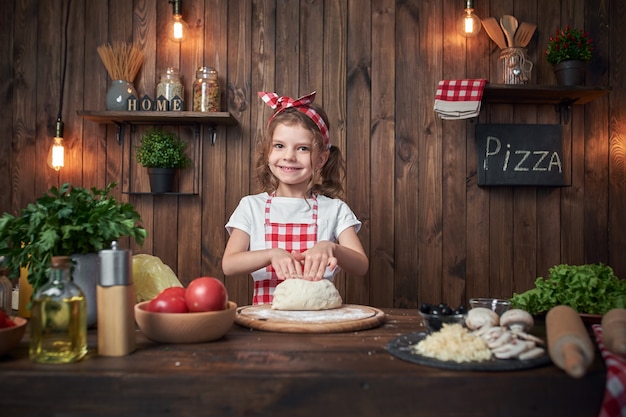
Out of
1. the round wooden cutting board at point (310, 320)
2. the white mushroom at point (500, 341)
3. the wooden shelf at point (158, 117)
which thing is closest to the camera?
the white mushroom at point (500, 341)

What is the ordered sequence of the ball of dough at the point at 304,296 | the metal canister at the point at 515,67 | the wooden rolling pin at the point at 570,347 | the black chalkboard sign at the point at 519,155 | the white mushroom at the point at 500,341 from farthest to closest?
the black chalkboard sign at the point at 519,155
the metal canister at the point at 515,67
the ball of dough at the point at 304,296
the white mushroom at the point at 500,341
the wooden rolling pin at the point at 570,347

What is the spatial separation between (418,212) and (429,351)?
2.03m

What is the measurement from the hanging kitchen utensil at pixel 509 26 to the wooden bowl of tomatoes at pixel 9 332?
8.83 ft

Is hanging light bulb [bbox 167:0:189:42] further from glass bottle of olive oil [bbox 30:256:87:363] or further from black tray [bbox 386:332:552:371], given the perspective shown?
black tray [bbox 386:332:552:371]

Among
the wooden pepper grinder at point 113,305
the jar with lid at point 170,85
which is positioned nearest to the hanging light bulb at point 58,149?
the jar with lid at point 170,85

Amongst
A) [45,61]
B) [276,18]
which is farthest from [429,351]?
[45,61]

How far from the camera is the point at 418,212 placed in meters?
3.03

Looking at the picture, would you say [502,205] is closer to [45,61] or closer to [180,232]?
[180,232]

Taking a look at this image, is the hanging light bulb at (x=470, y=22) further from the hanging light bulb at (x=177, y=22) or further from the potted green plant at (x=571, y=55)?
the hanging light bulb at (x=177, y=22)

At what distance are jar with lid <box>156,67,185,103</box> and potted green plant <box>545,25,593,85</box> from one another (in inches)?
79.3

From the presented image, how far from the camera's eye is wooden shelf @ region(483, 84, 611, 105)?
2807 millimetres

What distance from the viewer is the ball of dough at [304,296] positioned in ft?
4.92

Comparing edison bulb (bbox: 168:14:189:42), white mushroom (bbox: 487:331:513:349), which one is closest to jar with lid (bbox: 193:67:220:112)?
edison bulb (bbox: 168:14:189:42)

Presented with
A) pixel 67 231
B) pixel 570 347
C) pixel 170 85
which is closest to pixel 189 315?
pixel 67 231
